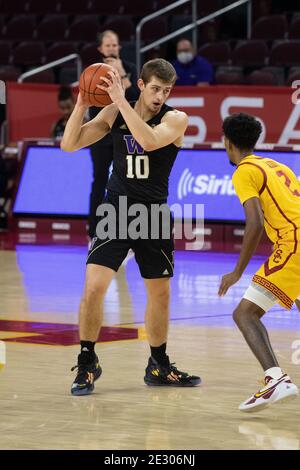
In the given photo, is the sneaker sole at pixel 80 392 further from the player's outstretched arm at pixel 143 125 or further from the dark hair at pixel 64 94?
the dark hair at pixel 64 94

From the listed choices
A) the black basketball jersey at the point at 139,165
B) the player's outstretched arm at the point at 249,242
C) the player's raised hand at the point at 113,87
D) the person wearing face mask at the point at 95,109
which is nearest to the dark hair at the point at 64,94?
the person wearing face mask at the point at 95,109

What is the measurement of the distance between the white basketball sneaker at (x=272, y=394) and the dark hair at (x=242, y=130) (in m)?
1.27

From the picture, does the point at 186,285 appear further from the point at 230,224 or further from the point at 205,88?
the point at 205,88

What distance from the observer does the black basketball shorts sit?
277 inches

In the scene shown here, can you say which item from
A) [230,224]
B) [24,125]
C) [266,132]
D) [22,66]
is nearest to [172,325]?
[230,224]

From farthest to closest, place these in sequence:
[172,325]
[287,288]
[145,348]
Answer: [172,325], [145,348], [287,288]

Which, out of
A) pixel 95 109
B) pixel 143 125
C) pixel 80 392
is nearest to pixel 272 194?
pixel 143 125

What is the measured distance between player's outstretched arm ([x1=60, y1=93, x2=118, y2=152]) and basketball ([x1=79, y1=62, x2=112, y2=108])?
0.29 feet

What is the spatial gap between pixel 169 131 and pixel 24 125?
10.8m

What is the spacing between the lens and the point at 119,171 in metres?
7.18

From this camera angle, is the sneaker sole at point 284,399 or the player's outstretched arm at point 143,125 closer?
the sneaker sole at point 284,399

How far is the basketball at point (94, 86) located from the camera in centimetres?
688

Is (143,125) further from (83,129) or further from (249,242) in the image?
(249,242)

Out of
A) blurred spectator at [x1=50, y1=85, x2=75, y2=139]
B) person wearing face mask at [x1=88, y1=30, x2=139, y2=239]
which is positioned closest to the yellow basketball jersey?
person wearing face mask at [x1=88, y1=30, x2=139, y2=239]
